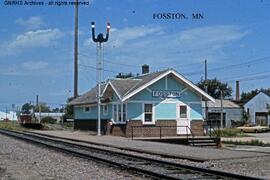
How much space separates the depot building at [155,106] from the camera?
3569cm

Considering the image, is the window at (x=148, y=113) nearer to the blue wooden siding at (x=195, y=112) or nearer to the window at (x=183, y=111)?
the window at (x=183, y=111)

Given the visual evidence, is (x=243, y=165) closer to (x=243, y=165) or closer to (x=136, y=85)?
(x=243, y=165)

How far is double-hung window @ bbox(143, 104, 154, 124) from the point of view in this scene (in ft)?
119

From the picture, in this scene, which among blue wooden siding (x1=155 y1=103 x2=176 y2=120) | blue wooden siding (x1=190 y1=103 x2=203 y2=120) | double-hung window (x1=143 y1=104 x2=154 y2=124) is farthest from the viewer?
blue wooden siding (x1=190 y1=103 x2=203 y2=120)

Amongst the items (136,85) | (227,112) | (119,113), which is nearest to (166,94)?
(136,85)

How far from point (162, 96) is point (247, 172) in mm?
22491

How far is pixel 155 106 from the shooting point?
36.6 meters

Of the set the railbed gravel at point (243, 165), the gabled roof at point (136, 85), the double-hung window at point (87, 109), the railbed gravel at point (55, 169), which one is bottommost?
the railbed gravel at point (55, 169)

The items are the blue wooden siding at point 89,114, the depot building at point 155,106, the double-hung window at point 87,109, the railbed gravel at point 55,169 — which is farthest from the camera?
the double-hung window at point 87,109

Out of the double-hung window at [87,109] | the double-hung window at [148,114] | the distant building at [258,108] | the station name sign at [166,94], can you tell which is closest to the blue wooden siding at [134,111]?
the double-hung window at [148,114]

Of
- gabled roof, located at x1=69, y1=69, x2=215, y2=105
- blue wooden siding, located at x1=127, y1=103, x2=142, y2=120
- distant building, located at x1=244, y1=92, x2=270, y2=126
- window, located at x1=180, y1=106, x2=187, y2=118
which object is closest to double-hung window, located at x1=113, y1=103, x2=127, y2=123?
blue wooden siding, located at x1=127, y1=103, x2=142, y2=120

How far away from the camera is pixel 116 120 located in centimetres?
3747

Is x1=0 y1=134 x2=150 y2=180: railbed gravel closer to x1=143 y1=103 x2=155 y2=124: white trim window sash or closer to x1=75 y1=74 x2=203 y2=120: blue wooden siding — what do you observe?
x1=75 y1=74 x2=203 y2=120: blue wooden siding

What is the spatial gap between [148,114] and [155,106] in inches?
29.8
